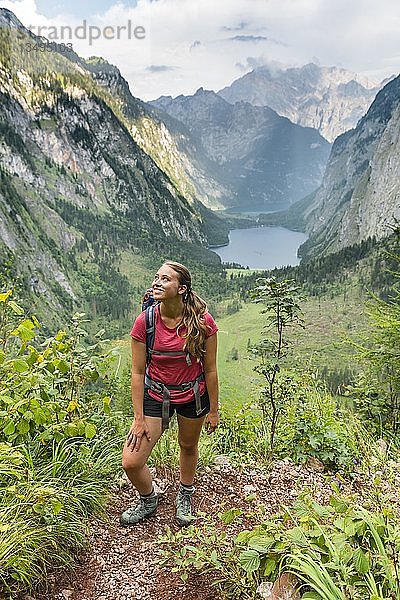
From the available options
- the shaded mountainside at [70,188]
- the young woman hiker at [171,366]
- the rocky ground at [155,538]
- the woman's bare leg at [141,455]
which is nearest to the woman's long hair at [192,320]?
the young woman hiker at [171,366]

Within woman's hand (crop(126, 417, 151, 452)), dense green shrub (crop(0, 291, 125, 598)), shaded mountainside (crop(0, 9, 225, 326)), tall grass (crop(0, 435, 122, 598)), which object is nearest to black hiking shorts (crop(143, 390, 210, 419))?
woman's hand (crop(126, 417, 151, 452))

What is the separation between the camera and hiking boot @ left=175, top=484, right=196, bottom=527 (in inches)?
155

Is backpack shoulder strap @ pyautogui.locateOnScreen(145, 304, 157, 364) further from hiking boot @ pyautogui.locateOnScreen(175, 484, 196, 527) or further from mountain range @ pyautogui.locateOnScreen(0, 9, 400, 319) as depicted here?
mountain range @ pyautogui.locateOnScreen(0, 9, 400, 319)

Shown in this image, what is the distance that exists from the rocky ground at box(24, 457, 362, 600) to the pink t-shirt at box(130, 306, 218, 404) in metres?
0.90

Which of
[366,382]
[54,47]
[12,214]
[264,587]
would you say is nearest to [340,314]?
[12,214]

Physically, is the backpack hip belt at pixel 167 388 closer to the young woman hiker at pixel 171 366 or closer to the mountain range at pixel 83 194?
the young woman hiker at pixel 171 366

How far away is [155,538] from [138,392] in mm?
1124

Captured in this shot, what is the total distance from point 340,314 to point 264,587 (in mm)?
102092

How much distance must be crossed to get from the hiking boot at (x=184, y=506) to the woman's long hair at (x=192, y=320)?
1.20m

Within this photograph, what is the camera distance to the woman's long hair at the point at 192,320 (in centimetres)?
356

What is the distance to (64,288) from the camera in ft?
372

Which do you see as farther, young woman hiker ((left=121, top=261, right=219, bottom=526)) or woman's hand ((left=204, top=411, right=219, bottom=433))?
woman's hand ((left=204, top=411, right=219, bottom=433))

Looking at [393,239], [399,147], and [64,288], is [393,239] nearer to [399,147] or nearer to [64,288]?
[64,288]

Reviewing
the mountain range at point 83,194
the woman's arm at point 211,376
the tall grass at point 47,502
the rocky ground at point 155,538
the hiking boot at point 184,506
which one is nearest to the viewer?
the tall grass at point 47,502
